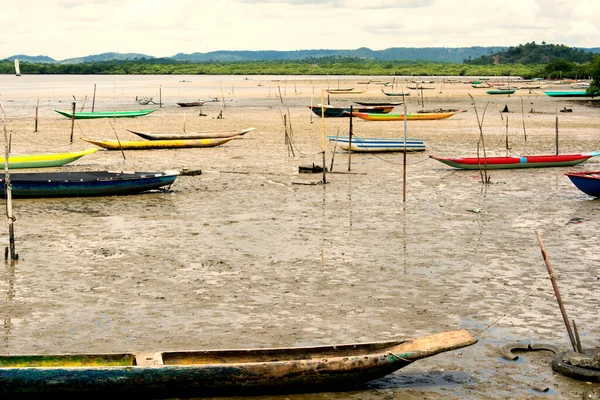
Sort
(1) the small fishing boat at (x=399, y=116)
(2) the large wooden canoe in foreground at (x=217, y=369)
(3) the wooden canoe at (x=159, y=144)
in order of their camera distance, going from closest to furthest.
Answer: (2) the large wooden canoe in foreground at (x=217, y=369)
(3) the wooden canoe at (x=159, y=144)
(1) the small fishing boat at (x=399, y=116)

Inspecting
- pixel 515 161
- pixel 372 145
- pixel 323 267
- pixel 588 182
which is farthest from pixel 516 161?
pixel 323 267

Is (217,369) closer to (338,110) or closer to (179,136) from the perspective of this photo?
(179,136)

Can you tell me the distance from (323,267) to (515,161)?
38.2 ft

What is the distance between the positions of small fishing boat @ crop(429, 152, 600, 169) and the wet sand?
0.28m

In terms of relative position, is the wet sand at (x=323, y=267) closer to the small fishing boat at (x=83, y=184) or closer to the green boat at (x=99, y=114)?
the small fishing boat at (x=83, y=184)

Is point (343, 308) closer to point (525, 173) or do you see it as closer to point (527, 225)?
point (527, 225)

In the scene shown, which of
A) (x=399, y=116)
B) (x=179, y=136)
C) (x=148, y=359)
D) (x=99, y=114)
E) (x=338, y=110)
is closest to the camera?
(x=148, y=359)

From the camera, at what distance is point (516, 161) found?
22.3m

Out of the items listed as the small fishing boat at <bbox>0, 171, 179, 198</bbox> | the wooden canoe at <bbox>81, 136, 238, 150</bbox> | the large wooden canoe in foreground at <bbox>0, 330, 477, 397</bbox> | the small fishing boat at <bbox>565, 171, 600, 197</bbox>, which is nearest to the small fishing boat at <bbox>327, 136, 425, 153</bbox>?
the wooden canoe at <bbox>81, 136, 238, 150</bbox>

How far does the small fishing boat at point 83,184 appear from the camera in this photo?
58.6ft

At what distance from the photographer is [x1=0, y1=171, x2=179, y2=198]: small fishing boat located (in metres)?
17.9

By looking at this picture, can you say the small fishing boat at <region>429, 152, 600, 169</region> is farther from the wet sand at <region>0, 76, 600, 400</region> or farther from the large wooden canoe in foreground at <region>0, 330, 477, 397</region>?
the large wooden canoe in foreground at <region>0, 330, 477, 397</region>

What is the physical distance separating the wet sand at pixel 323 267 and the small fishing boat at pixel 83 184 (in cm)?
24

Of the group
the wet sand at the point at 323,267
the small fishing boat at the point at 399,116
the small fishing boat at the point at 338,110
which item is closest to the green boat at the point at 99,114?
the small fishing boat at the point at 338,110
